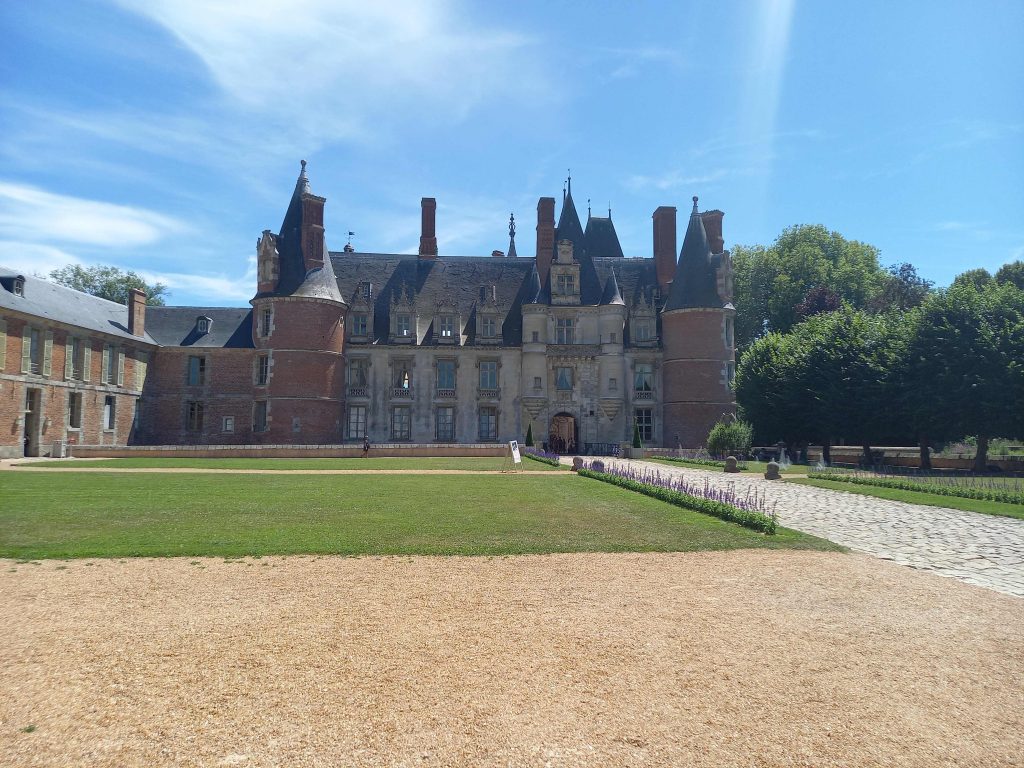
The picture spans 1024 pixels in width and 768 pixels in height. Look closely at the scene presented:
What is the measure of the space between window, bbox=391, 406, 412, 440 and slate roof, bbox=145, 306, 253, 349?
9785 mm

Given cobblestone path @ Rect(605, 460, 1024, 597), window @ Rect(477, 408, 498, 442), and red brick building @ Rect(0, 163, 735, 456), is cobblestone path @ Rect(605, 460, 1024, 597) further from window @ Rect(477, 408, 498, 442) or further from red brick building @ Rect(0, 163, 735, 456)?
window @ Rect(477, 408, 498, 442)

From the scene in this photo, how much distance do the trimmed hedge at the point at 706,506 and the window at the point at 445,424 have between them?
23812 millimetres

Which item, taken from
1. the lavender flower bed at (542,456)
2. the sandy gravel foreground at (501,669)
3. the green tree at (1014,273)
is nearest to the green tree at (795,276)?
the green tree at (1014,273)

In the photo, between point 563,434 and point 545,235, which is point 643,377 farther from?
point 545,235

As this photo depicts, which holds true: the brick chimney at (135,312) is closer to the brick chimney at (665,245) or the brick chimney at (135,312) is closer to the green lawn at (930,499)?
the brick chimney at (665,245)

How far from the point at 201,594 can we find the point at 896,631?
6.91 metres

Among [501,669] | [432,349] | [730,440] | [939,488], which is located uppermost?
[432,349]

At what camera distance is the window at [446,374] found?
43875 mm

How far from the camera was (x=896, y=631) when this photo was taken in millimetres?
6238

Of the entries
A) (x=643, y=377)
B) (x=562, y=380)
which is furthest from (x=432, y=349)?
(x=643, y=377)

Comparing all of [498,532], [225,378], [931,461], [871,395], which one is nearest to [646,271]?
Result: [871,395]

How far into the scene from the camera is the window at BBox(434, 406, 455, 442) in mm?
43375

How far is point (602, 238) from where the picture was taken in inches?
2026

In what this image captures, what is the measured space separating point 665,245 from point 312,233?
23.3 m
